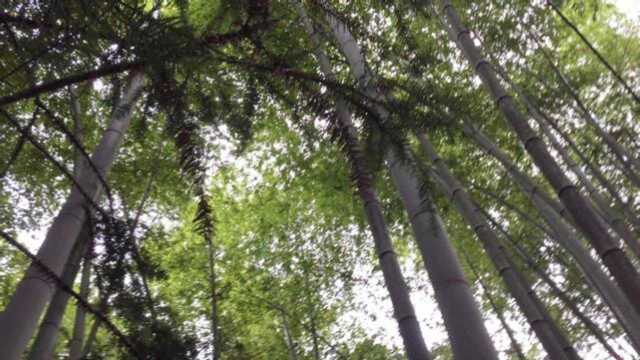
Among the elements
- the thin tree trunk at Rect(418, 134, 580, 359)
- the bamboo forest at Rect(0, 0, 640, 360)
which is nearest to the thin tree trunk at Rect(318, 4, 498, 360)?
the bamboo forest at Rect(0, 0, 640, 360)

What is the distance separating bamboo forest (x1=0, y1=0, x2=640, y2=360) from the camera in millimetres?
1144

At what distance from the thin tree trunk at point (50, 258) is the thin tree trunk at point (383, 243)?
1.90 feet

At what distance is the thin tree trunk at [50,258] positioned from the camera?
4.71ft

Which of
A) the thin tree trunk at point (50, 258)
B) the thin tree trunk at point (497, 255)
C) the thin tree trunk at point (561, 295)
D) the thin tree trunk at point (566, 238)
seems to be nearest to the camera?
the thin tree trunk at point (50, 258)

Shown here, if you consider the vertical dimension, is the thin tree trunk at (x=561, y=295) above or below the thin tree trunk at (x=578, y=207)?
above

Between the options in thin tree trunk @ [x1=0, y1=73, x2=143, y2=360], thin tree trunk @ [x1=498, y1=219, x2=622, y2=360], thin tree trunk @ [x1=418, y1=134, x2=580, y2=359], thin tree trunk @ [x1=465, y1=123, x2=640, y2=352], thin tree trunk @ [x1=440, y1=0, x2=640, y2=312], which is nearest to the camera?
thin tree trunk @ [x1=440, y1=0, x2=640, y2=312]

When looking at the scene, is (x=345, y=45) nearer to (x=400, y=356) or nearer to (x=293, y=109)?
(x=293, y=109)

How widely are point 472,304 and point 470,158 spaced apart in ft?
13.8

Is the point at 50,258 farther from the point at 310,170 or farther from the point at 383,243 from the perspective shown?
the point at 310,170

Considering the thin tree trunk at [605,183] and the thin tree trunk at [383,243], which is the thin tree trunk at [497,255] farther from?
the thin tree trunk at [605,183]

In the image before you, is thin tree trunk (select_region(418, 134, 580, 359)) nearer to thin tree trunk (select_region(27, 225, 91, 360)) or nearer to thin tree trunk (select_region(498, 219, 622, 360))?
thin tree trunk (select_region(498, 219, 622, 360))

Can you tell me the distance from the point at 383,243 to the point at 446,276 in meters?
0.20

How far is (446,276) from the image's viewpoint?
1420 mm

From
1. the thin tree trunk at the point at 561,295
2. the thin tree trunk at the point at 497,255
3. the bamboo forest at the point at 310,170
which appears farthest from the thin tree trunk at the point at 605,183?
the thin tree trunk at the point at 497,255
